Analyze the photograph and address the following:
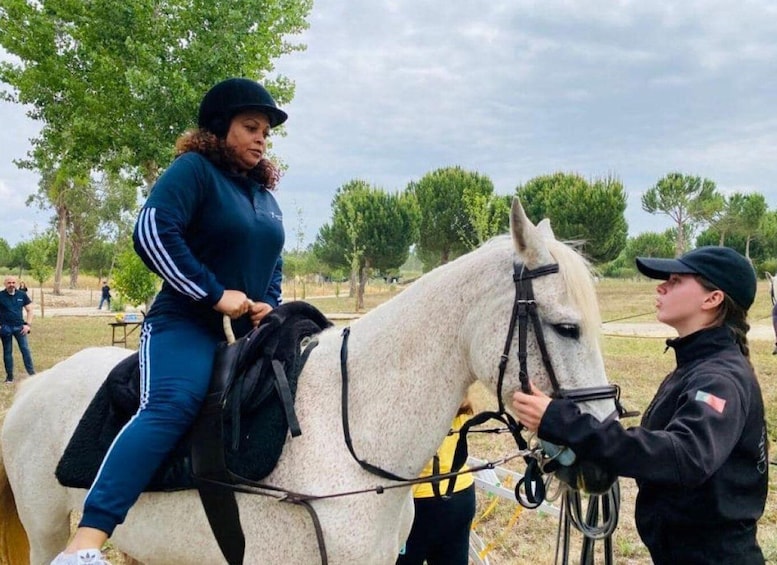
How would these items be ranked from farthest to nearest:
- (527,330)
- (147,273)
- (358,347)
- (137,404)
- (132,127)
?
(147,273) < (132,127) < (137,404) < (358,347) < (527,330)

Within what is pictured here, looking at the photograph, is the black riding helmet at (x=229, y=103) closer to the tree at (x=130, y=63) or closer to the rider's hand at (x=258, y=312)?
the rider's hand at (x=258, y=312)

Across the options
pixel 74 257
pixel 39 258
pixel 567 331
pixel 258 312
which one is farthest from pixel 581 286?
pixel 74 257

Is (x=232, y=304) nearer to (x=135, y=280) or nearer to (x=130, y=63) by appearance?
(x=130, y=63)

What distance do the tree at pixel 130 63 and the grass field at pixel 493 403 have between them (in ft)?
18.2

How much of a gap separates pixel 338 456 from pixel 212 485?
1.70 ft

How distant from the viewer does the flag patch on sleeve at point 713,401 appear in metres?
1.95

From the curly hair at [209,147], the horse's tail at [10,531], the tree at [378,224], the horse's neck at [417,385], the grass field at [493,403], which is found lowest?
the grass field at [493,403]

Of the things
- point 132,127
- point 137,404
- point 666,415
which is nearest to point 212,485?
point 137,404

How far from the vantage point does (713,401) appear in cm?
196

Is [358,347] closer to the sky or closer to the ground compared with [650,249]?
closer to the ground

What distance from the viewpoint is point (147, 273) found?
52.7ft

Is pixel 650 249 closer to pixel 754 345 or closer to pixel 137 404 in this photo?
pixel 754 345

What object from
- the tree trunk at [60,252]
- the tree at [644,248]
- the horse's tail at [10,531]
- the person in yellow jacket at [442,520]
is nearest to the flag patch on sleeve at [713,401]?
the person in yellow jacket at [442,520]

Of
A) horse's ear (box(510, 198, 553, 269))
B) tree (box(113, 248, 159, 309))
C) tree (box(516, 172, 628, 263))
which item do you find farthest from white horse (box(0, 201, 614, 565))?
tree (box(516, 172, 628, 263))
